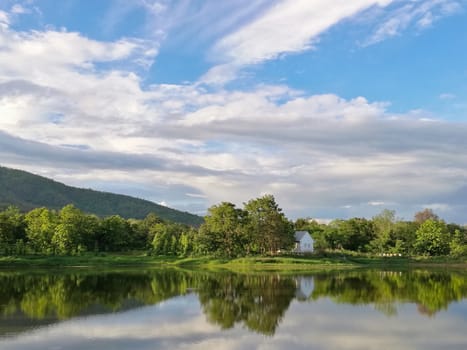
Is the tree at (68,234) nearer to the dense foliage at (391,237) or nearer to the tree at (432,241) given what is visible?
the dense foliage at (391,237)

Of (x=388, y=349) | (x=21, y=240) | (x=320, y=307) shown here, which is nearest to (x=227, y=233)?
(x=21, y=240)

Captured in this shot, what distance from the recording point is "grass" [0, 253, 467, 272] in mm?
76625

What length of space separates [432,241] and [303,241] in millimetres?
24870

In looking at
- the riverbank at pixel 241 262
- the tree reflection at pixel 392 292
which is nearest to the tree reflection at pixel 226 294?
the tree reflection at pixel 392 292

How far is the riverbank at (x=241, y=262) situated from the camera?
76.6 meters

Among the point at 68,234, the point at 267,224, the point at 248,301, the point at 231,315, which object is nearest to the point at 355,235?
the point at 267,224

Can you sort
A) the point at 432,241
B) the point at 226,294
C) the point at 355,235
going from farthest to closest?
1. the point at 355,235
2. the point at 432,241
3. the point at 226,294

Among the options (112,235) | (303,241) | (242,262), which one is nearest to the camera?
(242,262)

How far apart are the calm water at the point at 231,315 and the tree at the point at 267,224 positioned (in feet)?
96.7

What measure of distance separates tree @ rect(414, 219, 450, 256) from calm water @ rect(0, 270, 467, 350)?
42.5 meters

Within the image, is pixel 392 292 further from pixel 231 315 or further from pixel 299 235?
pixel 299 235

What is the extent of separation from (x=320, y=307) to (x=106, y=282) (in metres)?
25.9

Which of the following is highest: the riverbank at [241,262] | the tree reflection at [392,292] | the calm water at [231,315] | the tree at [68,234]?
the tree at [68,234]

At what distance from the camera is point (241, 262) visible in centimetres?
7906
